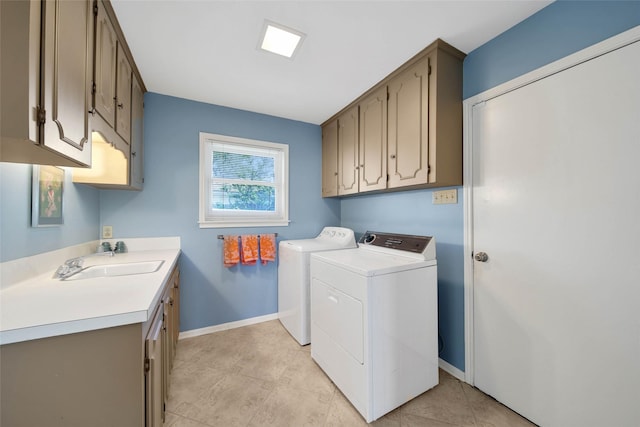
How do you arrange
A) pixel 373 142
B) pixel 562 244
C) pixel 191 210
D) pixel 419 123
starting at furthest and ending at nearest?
pixel 191 210 → pixel 373 142 → pixel 419 123 → pixel 562 244

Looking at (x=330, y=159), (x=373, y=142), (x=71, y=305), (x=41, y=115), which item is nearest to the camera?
(x=41, y=115)

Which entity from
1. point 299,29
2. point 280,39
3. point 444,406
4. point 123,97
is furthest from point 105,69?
point 444,406

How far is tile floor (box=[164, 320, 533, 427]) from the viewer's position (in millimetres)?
1403

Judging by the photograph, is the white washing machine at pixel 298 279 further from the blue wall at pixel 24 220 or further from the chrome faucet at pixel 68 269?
the blue wall at pixel 24 220

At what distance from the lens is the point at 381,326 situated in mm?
1398

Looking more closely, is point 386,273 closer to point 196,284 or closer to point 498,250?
point 498,250

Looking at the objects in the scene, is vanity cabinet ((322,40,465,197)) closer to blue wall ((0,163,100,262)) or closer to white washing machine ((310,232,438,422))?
white washing machine ((310,232,438,422))

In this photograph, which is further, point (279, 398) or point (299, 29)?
point (279, 398)

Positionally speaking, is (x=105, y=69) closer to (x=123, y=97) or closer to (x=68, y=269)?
(x=123, y=97)

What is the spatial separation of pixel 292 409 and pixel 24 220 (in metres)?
1.80

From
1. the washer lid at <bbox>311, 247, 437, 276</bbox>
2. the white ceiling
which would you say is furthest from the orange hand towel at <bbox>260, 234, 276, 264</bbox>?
the white ceiling

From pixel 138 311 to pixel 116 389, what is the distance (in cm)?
29

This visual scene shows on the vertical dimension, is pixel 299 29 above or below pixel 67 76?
above

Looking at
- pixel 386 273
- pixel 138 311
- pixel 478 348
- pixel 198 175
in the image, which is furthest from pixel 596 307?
pixel 198 175
